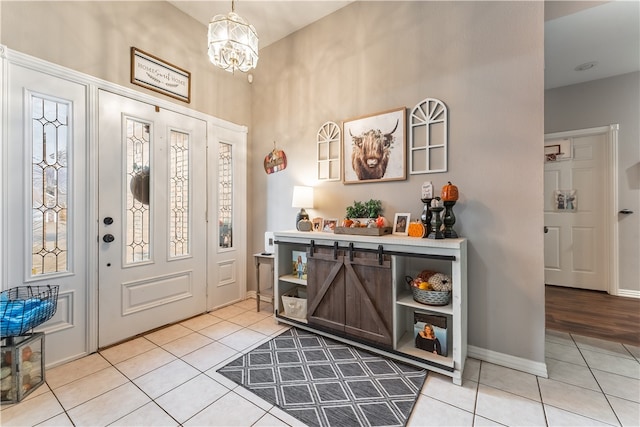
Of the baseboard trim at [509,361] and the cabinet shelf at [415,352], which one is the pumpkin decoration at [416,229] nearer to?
the cabinet shelf at [415,352]

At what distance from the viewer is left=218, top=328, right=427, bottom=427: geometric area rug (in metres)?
1.59

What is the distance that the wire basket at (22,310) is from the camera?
166cm

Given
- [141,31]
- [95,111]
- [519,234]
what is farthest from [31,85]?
[519,234]

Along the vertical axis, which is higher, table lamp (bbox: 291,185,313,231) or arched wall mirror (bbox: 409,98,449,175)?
arched wall mirror (bbox: 409,98,449,175)

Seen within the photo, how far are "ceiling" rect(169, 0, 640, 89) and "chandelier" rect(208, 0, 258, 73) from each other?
4.22ft

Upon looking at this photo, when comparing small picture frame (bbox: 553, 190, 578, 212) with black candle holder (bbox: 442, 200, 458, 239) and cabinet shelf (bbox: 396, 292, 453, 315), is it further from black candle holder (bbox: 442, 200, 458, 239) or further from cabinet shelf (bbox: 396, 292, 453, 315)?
cabinet shelf (bbox: 396, 292, 453, 315)

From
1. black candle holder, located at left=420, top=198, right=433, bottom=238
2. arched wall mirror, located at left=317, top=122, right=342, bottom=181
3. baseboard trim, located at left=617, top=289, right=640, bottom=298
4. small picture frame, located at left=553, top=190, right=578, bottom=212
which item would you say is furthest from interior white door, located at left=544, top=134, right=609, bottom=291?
arched wall mirror, located at left=317, top=122, right=342, bottom=181

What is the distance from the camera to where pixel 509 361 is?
209 centimetres

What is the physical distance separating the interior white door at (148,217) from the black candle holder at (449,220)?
259cm

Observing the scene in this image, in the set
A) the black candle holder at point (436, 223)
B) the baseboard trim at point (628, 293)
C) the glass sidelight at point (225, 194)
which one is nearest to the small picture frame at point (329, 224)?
the black candle holder at point (436, 223)

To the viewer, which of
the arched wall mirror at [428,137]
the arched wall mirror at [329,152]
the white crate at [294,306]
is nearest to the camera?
the arched wall mirror at [428,137]

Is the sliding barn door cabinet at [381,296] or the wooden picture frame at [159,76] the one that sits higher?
the wooden picture frame at [159,76]

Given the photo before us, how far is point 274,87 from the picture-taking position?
11.6ft

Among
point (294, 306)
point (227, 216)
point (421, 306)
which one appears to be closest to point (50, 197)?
point (227, 216)
